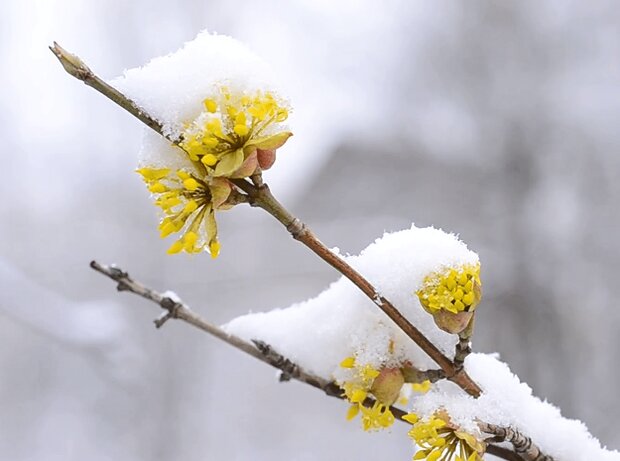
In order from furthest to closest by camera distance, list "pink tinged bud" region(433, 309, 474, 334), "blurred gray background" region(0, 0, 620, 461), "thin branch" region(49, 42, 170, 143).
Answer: "blurred gray background" region(0, 0, 620, 461) → "pink tinged bud" region(433, 309, 474, 334) → "thin branch" region(49, 42, 170, 143)

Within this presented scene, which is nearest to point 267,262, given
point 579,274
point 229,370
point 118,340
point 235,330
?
point 229,370

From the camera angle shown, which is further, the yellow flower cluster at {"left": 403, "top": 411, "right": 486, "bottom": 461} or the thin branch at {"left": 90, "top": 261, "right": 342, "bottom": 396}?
the thin branch at {"left": 90, "top": 261, "right": 342, "bottom": 396}

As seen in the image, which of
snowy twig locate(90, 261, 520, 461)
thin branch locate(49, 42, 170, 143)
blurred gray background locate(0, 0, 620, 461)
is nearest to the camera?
thin branch locate(49, 42, 170, 143)

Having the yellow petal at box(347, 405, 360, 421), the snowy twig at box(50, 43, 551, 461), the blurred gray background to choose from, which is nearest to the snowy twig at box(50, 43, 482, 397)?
the snowy twig at box(50, 43, 551, 461)

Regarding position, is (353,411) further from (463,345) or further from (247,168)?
(247,168)

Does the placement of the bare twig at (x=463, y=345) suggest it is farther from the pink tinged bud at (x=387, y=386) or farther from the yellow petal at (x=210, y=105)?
the yellow petal at (x=210, y=105)

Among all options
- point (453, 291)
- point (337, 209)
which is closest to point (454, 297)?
point (453, 291)

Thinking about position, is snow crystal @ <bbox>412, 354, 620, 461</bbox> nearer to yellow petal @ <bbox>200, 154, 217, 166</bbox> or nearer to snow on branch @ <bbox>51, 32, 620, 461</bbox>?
snow on branch @ <bbox>51, 32, 620, 461</bbox>
